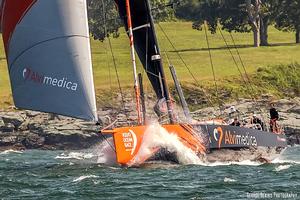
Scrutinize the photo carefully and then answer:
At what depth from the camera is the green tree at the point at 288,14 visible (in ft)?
272

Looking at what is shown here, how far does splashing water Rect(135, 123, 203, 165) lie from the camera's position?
31.2 metres

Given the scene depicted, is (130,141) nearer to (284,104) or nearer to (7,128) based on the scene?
(7,128)

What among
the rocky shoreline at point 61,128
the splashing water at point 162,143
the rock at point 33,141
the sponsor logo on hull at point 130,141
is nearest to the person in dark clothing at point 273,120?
the splashing water at point 162,143

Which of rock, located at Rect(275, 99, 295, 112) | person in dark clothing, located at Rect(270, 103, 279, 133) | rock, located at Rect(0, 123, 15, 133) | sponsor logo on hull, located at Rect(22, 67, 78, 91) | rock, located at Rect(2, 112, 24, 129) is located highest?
sponsor logo on hull, located at Rect(22, 67, 78, 91)

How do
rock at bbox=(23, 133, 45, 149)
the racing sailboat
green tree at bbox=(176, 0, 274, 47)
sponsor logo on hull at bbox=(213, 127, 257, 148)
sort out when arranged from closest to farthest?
the racing sailboat, sponsor logo on hull at bbox=(213, 127, 257, 148), rock at bbox=(23, 133, 45, 149), green tree at bbox=(176, 0, 274, 47)

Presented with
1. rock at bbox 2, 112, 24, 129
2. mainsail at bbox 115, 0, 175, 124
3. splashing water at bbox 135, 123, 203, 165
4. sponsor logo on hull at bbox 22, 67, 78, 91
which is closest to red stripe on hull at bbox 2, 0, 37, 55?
sponsor logo on hull at bbox 22, 67, 78, 91

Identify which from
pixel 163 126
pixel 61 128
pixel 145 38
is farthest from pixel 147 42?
pixel 61 128

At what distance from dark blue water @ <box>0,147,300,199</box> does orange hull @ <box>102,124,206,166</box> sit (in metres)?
0.43

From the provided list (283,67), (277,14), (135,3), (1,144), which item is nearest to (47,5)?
(135,3)

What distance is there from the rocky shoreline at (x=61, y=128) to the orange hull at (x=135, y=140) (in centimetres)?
1653

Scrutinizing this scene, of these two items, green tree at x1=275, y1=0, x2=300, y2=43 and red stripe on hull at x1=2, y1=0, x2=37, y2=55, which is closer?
red stripe on hull at x1=2, y1=0, x2=37, y2=55

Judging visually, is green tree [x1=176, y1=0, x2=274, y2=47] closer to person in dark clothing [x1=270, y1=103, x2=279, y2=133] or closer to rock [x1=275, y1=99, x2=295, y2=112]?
rock [x1=275, y1=99, x2=295, y2=112]

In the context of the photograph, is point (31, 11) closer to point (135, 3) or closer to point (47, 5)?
point (47, 5)

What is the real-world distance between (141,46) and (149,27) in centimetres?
101
